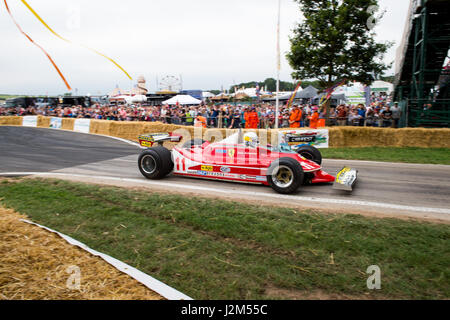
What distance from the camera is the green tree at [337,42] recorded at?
13.3 metres

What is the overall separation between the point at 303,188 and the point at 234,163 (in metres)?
1.67

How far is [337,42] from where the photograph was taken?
13867 mm

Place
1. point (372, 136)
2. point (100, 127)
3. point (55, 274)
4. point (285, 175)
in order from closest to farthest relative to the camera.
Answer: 1. point (55, 274)
2. point (285, 175)
3. point (372, 136)
4. point (100, 127)

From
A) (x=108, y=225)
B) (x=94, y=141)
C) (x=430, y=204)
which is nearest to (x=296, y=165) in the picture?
(x=430, y=204)

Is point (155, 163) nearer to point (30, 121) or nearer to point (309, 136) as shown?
point (309, 136)

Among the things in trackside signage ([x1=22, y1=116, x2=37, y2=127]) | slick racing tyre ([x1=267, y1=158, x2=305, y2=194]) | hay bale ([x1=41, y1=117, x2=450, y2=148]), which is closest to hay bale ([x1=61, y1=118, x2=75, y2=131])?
trackside signage ([x1=22, y1=116, x2=37, y2=127])

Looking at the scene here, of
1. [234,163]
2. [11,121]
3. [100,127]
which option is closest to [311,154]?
[234,163]

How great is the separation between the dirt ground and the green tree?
1337 cm

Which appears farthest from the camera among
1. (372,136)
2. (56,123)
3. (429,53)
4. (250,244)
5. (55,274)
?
(56,123)

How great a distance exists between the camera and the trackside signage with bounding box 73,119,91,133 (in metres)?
18.9

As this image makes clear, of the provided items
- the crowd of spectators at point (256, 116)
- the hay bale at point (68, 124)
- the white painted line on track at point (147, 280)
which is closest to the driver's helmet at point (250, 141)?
the white painted line on track at point (147, 280)

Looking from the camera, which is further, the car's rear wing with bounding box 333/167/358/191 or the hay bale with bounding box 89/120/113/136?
the hay bale with bounding box 89/120/113/136

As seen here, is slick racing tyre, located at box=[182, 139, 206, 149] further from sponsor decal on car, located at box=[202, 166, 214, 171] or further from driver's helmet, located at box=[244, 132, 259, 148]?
driver's helmet, located at box=[244, 132, 259, 148]

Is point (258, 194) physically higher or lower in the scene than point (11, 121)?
lower
